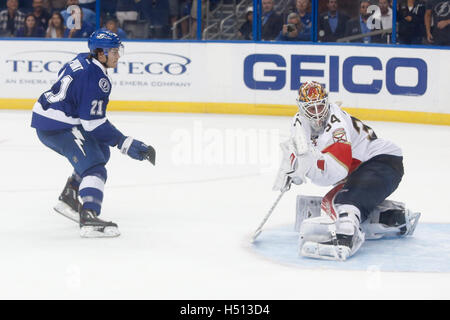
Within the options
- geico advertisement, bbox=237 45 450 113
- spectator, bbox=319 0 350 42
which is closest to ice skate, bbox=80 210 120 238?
geico advertisement, bbox=237 45 450 113

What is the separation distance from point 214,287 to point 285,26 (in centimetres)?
789

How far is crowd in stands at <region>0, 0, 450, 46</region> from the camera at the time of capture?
36.4 ft

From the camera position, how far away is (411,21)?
11.2 m

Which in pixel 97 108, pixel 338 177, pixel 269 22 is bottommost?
pixel 338 177

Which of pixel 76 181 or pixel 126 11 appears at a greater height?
pixel 126 11

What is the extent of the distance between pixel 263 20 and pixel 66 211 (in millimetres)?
6691

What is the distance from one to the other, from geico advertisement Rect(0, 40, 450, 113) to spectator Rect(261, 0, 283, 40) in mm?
164

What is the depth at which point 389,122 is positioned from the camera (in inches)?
443

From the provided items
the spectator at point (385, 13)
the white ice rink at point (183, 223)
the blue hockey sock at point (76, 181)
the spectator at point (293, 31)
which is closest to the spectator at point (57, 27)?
the white ice rink at point (183, 223)

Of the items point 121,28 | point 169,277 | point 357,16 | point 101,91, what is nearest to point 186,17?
point 121,28

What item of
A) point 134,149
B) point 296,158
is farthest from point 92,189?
point 296,158

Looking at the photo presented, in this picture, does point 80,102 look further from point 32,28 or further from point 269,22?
point 32,28
